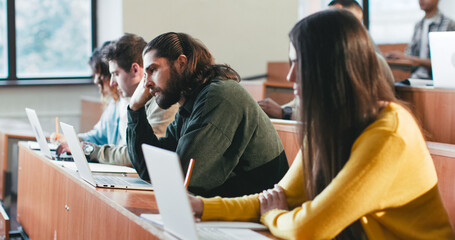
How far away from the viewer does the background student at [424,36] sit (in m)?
4.59

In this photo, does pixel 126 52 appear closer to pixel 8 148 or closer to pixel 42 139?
pixel 42 139

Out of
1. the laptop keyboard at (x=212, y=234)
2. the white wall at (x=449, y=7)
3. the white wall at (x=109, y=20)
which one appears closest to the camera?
the laptop keyboard at (x=212, y=234)

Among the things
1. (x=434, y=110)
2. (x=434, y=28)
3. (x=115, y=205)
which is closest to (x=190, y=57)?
(x=115, y=205)

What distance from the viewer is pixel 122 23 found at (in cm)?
536

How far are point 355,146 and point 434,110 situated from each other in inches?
34.9

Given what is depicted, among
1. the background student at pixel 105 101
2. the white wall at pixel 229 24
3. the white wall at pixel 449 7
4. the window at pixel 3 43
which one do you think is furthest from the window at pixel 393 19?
the background student at pixel 105 101

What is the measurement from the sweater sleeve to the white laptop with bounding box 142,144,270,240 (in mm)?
176

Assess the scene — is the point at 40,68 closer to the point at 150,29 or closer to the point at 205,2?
the point at 150,29

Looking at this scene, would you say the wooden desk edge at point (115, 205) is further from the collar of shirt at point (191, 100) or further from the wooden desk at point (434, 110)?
the wooden desk at point (434, 110)

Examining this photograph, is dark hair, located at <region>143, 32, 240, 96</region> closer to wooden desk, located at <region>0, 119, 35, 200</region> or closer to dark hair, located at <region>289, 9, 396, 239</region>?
dark hair, located at <region>289, 9, 396, 239</region>

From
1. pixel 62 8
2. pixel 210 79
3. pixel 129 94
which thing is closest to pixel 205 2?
pixel 62 8

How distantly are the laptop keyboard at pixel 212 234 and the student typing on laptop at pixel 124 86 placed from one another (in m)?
1.21

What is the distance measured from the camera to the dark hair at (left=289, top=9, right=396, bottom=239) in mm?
1315

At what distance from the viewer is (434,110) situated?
6.88 ft
